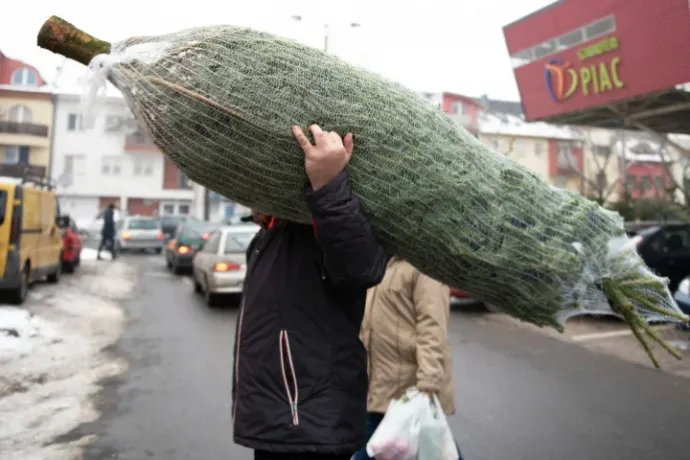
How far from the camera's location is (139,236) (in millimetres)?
24172

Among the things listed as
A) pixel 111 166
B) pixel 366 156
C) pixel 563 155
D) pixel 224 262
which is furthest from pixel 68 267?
pixel 563 155

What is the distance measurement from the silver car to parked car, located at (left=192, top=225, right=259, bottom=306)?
524 inches

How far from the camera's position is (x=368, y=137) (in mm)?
1623

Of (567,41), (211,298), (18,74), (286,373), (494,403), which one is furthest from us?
(18,74)

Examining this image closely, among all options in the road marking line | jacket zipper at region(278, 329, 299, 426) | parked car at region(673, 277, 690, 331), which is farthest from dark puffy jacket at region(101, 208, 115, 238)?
jacket zipper at region(278, 329, 299, 426)

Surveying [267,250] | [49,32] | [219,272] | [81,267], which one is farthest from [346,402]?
[81,267]

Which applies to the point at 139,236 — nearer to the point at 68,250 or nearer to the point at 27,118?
the point at 68,250

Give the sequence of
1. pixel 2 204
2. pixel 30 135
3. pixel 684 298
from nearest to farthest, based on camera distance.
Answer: pixel 684 298, pixel 2 204, pixel 30 135

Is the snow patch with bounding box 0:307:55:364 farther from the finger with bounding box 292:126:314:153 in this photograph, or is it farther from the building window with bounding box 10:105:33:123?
the building window with bounding box 10:105:33:123

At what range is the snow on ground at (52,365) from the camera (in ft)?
14.1

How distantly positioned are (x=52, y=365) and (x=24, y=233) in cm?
393

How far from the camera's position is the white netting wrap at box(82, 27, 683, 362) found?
1546mm

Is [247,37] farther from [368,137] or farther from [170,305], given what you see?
[170,305]

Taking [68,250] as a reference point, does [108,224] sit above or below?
above
